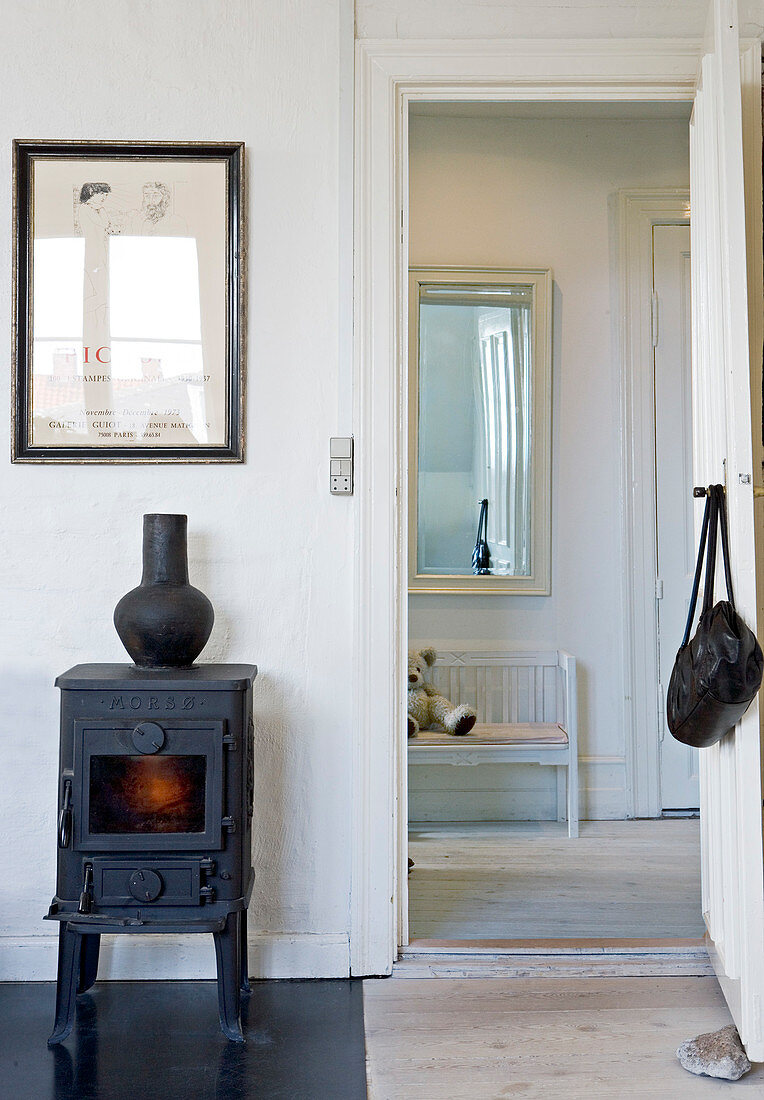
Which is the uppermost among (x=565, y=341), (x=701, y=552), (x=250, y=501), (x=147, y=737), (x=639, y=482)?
(x=565, y=341)

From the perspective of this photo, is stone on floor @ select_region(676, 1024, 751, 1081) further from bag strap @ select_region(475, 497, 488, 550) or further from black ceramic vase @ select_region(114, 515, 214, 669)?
bag strap @ select_region(475, 497, 488, 550)

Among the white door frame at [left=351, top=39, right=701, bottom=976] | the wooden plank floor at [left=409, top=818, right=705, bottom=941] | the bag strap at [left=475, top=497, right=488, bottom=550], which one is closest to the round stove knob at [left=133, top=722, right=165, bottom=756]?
the white door frame at [left=351, top=39, right=701, bottom=976]

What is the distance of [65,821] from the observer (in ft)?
6.44

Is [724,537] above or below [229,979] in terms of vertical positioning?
above

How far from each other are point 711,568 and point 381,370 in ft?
3.10

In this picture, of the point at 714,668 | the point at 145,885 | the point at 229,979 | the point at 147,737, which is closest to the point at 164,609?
the point at 147,737

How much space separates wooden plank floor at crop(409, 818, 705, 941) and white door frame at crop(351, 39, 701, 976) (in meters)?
0.45

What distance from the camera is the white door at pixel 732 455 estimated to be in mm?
1879

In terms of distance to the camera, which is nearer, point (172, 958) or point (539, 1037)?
point (539, 1037)

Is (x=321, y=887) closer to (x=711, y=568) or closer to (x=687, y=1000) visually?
(x=687, y=1000)

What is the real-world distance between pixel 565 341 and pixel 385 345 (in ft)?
5.27

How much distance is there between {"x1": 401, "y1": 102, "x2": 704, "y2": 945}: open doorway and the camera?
3.66 meters

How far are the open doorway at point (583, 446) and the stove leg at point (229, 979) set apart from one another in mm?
1675

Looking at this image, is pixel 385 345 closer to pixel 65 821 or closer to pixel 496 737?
pixel 65 821
